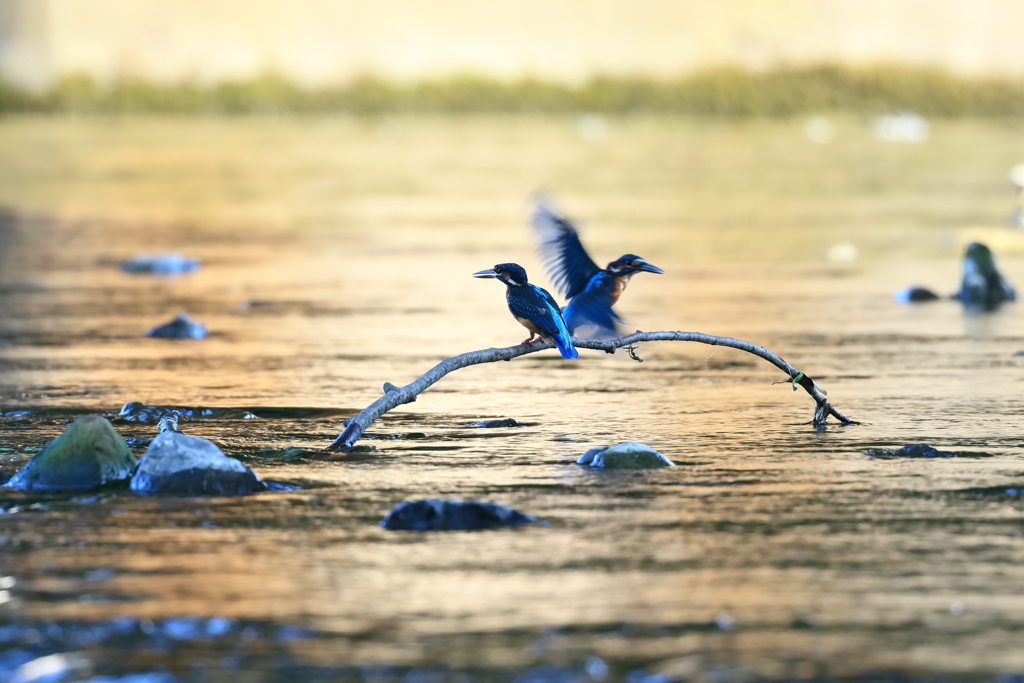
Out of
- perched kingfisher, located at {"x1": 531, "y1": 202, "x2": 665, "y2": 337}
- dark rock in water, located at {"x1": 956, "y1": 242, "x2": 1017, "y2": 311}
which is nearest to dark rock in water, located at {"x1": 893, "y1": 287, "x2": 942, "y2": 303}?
dark rock in water, located at {"x1": 956, "y1": 242, "x2": 1017, "y2": 311}

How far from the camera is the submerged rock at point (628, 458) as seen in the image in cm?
430

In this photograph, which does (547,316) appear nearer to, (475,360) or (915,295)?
(475,360)

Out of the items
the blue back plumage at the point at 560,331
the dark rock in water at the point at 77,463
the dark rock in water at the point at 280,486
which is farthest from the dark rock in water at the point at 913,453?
the dark rock in water at the point at 77,463

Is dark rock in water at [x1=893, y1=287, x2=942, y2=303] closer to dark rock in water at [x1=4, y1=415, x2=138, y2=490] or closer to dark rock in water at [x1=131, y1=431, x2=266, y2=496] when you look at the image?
dark rock in water at [x1=131, y1=431, x2=266, y2=496]

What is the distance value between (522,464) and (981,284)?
13.7 ft

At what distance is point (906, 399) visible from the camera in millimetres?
5324

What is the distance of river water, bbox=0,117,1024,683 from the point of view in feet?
9.71

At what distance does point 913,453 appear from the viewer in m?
4.45

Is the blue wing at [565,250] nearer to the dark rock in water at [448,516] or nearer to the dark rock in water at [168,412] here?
the dark rock in water at [448,516]

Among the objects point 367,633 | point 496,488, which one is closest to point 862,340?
point 496,488

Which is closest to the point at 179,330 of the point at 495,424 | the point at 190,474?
the point at 495,424

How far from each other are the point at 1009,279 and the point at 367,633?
21.4 feet

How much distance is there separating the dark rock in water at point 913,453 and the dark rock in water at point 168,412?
1.95 metres

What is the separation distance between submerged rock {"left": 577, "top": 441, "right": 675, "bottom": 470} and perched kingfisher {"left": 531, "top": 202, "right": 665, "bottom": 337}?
1.25 ft
